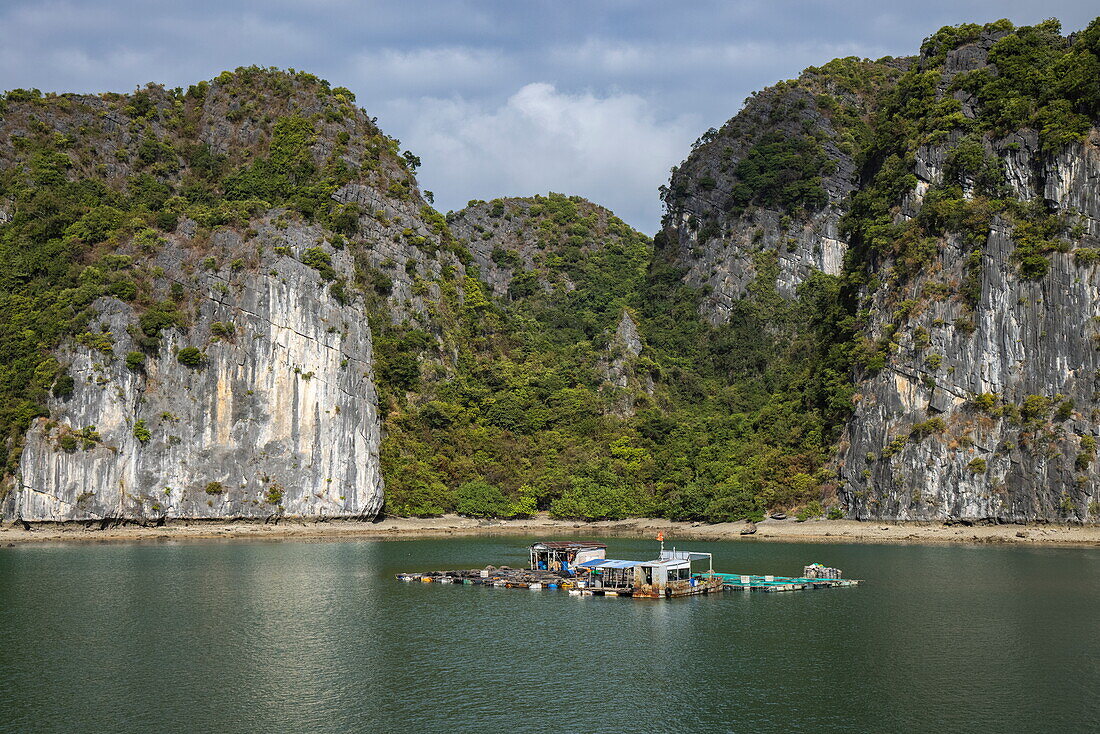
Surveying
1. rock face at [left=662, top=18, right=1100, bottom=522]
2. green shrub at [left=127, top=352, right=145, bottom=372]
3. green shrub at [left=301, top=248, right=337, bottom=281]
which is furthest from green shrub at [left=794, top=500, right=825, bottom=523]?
green shrub at [left=127, top=352, right=145, bottom=372]

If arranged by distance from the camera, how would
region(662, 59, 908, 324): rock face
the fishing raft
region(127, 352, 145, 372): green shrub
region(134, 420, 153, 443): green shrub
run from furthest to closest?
region(662, 59, 908, 324): rock face, region(127, 352, 145, 372): green shrub, region(134, 420, 153, 443): green shrub, the fishing raft

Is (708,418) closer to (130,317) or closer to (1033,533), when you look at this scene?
(1033,533)

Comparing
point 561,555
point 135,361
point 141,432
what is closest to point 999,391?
point 561,555

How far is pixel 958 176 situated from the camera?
86.8m

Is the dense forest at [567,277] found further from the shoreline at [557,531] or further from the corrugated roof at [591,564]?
the corrugated roof at [591,564]

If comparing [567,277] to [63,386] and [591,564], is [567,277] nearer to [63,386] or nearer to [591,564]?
[63,386]

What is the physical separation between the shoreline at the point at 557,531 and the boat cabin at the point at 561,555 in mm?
25081

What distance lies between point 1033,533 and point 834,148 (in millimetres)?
74059

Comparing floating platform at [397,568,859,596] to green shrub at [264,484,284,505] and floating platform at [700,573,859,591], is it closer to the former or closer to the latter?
floating platform at [700,573,859,591]

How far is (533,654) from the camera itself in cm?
3625

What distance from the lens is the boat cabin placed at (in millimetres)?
58906

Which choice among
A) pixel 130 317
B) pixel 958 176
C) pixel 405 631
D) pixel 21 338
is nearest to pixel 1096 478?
pixel 958 176

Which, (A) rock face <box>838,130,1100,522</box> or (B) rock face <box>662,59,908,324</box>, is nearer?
(A) rock face <box>838,130,1100,522</box>

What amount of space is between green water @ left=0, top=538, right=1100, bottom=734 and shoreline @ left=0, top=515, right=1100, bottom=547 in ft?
51.8
